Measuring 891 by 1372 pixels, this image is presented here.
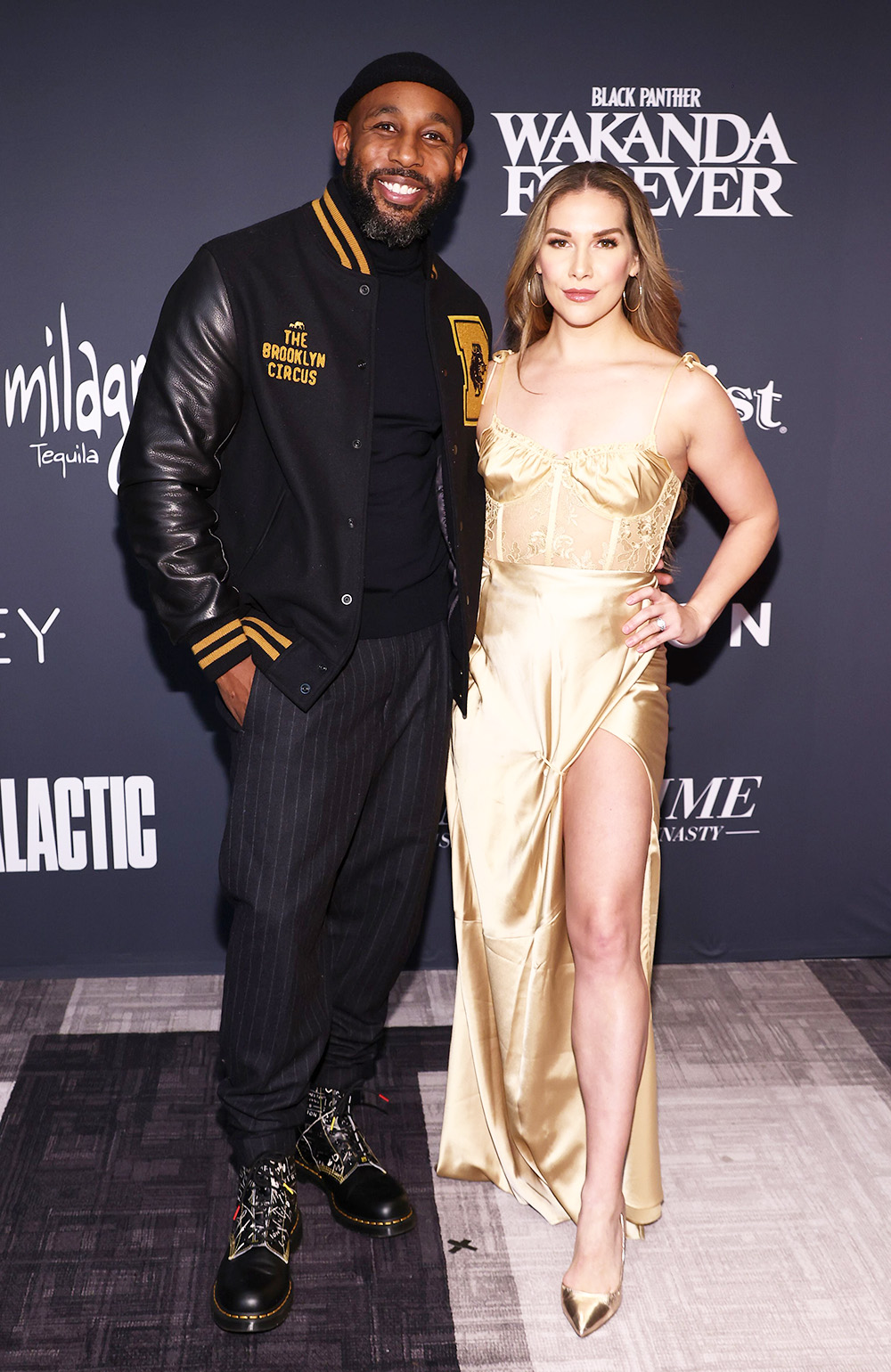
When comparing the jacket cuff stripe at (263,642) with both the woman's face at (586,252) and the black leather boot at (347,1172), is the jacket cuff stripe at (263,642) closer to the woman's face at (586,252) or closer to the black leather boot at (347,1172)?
the woman's face at (586,252)

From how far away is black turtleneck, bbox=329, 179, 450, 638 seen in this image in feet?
6.95

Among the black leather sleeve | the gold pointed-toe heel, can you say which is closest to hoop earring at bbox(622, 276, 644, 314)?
the black leather sleeve

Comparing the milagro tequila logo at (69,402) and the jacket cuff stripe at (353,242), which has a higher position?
the jacket cuff stripe at (353,242)

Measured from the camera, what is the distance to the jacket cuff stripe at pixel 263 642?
6.75 feet

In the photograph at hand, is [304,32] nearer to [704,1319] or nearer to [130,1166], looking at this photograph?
[130,1166]

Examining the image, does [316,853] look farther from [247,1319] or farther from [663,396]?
[663,396]

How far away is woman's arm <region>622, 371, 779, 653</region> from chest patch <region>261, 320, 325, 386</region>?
63cm

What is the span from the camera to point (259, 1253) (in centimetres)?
211

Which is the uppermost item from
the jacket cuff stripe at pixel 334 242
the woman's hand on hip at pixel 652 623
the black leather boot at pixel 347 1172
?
the jacket cuff stripe at pixel 334 242

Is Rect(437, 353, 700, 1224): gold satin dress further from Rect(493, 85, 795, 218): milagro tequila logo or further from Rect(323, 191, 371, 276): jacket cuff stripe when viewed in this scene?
Rect(493, 85, 795, 218): milagro tequila logo

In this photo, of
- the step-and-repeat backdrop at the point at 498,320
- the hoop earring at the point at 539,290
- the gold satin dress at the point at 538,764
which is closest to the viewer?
the gold satin dress at the point at 538,764

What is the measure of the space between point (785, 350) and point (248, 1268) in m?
2.38

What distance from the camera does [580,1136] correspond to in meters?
2.31

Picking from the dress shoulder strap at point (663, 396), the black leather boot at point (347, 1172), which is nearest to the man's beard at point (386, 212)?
the dress shoulder strap at point (663, 396)
